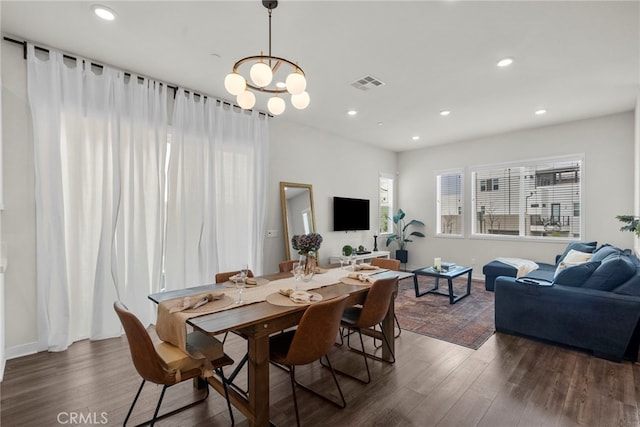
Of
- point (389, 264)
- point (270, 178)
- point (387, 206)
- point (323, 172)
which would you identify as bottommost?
point (389, 264)

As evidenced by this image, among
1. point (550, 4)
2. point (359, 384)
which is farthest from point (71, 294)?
point (550, 4)

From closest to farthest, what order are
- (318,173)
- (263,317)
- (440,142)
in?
(263,317), (318,173), (440,142)

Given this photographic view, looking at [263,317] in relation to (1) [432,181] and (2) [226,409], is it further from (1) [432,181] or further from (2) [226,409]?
(1) [432,181]

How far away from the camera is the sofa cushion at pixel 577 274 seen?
307 centimetres

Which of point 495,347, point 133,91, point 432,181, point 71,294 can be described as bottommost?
point 495,347

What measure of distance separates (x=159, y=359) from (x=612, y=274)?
12.6 ft

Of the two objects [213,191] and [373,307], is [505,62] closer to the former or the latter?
[373,307]

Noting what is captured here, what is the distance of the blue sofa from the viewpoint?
278 centimetres

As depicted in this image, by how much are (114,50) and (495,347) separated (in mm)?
4857

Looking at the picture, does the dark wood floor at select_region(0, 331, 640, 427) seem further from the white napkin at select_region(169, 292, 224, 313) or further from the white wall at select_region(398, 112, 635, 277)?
the white wall at select_region(398, 112, 635, 277)

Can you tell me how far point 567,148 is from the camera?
212 inches

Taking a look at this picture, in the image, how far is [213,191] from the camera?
414cm

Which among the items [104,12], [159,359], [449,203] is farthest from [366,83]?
[449,203]

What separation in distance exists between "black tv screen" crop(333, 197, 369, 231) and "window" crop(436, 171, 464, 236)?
1.77 m
